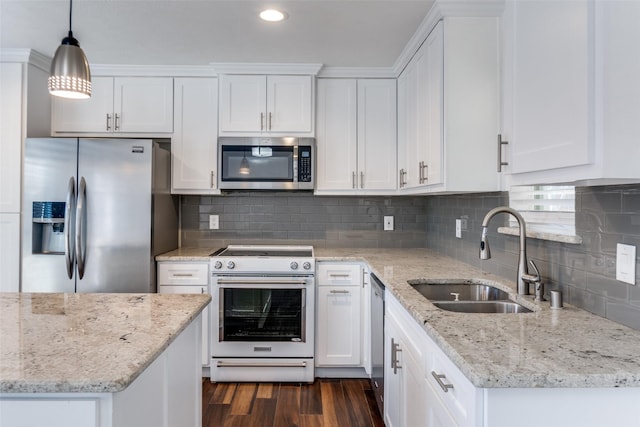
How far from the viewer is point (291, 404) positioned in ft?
8.24

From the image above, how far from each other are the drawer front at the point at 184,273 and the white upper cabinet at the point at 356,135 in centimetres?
107

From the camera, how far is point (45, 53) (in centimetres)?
284

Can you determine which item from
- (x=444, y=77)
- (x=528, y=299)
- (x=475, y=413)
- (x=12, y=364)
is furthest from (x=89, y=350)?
(x=444, y=77)

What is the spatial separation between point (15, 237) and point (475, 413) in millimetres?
3144

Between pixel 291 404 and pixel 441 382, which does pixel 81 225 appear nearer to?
pixel 291 404

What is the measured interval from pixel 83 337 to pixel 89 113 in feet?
8.28

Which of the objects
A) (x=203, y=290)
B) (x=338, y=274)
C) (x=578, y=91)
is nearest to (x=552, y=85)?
(x=578, y=91)

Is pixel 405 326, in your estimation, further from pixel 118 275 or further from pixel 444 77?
pixel 118 275

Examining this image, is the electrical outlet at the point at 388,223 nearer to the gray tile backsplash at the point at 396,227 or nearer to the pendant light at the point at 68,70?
the gray tile backsplash at the point at 396,227

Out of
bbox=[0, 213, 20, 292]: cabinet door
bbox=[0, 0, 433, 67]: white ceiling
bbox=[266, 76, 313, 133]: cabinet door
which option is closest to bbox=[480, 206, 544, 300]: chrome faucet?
bbox=[0, 0, 433, 67]: white ceiling

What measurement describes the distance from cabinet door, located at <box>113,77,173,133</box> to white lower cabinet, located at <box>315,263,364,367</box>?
1.71m

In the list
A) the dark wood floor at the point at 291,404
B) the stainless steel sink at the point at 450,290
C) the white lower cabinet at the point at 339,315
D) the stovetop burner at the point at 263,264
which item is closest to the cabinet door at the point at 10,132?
the stovetop burner at the point at 263,264

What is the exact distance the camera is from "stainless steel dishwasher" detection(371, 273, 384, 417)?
220 centimetres

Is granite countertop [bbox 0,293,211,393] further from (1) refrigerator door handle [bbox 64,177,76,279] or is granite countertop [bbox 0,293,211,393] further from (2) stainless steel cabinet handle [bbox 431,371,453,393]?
(1) refrigerator door handle [bbox 64,177,76,279]
